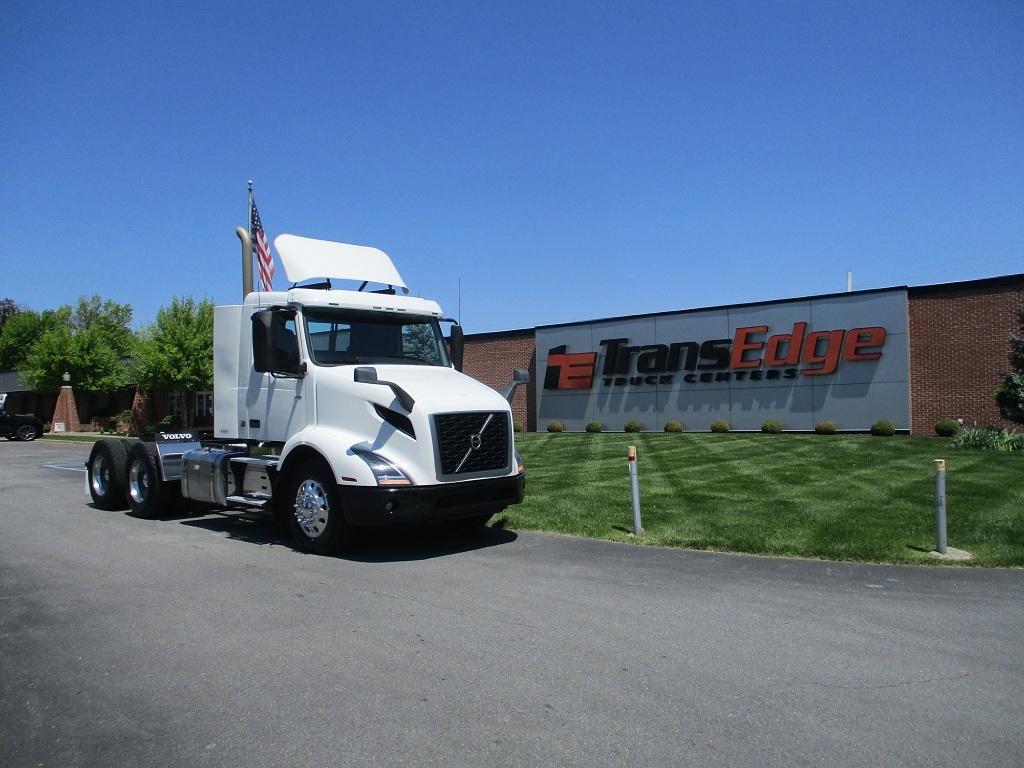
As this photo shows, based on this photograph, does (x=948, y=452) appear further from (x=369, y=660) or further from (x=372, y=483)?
(x=369, y=660)

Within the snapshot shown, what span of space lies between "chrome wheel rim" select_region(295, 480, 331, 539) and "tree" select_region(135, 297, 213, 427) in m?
31.2

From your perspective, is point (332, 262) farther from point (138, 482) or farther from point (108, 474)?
point (108, 474)

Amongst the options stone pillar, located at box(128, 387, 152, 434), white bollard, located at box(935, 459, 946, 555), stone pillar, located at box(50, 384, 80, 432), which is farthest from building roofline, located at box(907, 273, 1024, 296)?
stone pillar, located at box(50, 384, 80, 432)

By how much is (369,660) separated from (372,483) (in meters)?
3.10

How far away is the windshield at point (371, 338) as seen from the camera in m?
9.59

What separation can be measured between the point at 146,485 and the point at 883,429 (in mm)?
23673

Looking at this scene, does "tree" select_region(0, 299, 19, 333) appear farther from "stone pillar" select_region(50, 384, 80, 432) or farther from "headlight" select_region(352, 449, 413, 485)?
"headlight" select_region(352, 449, 413, 485)

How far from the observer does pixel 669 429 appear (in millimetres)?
32312

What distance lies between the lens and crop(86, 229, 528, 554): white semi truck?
8477 millimetres

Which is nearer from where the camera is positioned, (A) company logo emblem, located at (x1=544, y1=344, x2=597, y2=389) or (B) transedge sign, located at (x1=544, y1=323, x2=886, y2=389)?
(B) transedge sign, located at (x1=544, y1=323, x2=886, y2=389)

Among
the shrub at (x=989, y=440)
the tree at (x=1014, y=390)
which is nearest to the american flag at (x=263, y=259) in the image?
the shrub at (x=989, y=440)

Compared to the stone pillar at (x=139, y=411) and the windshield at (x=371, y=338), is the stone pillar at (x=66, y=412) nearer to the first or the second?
the stone pillar at (x=139, y=411)

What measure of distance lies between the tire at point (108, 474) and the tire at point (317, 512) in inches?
198

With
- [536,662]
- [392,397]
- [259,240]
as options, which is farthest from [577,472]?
[536,662]
